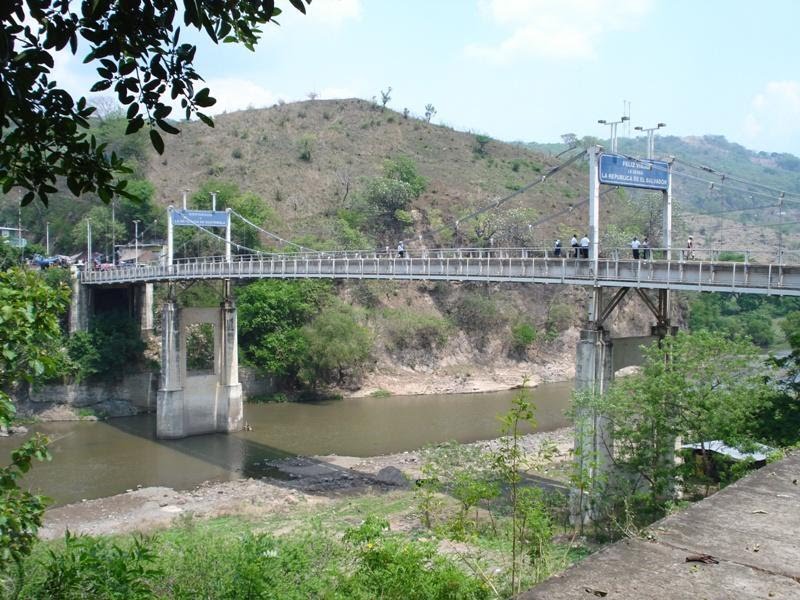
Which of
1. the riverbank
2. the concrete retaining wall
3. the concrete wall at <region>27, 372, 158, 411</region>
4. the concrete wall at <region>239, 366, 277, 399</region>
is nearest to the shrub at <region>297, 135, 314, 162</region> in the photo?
the concrete wall at <region>239, 366, 277, 399</region>

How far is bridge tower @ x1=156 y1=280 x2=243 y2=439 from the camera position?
33.8 meters

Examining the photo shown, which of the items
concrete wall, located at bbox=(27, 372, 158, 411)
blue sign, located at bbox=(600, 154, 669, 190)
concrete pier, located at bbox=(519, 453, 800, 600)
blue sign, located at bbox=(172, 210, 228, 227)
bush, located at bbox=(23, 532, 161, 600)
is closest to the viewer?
concrete pier, located at bbox=(519, 453, 800, 600)

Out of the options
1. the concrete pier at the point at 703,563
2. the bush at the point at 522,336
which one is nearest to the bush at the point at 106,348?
the bush at the point at 522,336

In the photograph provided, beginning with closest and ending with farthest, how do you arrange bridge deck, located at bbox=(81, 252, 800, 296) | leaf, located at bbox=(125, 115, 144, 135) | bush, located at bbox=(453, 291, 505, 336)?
1. leaf, located at bbox=(125, 115, 144, 135)
2. bridge deck, located at bbox=(81, 252, 800, 296)
3. bush, located at bbox=(453, 291, 505, 336)

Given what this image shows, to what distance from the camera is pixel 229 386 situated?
35.3m

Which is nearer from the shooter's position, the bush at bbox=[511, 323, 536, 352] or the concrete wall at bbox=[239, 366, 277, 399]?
the concrete wall at bbox=[239, 366, 277, 399]

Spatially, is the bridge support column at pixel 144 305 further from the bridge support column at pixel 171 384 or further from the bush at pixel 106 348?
the bridge support column at pixel 171 384

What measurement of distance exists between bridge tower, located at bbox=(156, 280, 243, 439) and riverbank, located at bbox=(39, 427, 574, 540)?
21.4ft

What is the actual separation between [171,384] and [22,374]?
29.0 meters

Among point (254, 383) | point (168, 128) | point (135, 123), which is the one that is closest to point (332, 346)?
point (254, 383)

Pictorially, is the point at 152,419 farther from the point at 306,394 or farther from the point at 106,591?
the point at 106,591

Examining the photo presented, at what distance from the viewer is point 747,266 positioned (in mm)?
16688

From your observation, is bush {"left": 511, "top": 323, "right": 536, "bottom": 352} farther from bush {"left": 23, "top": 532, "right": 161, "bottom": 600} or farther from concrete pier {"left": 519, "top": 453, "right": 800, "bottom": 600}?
concrete pier {"left": 519, "top": 453, "right": 800, "bottom": 600}

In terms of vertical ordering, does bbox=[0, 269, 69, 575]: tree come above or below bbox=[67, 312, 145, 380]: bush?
above
